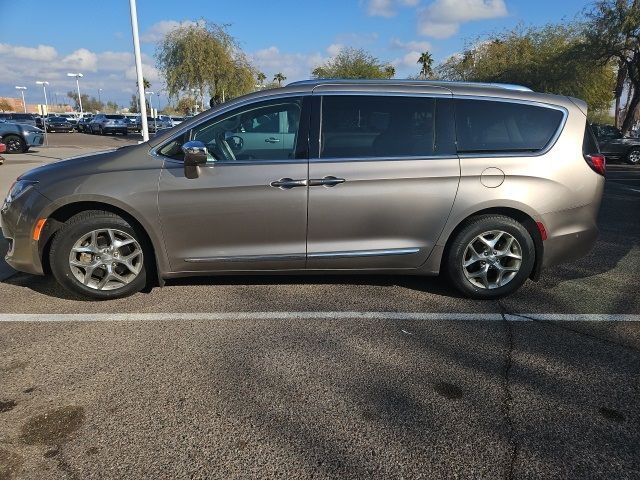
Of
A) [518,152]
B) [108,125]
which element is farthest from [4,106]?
[518,152]

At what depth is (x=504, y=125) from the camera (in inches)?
A: 162

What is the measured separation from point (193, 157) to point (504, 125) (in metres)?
2.61

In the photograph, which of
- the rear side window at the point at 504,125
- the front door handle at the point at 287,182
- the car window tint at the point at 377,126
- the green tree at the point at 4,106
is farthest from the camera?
the green tree at the point at 4,106

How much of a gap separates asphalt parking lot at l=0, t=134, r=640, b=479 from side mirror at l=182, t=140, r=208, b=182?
1.10 m

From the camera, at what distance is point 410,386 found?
112 inches

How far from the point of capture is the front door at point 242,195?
12.7ft

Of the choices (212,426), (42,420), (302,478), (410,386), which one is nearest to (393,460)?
(302,478)

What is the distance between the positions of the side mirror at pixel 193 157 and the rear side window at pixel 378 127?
0.94 metres

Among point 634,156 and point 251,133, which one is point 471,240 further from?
point 634,156

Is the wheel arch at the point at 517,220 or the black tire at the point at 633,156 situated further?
the black tire at the point at 633,156

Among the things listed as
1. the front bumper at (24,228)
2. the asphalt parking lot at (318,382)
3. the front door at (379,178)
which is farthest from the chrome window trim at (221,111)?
the asphalt parking lot at (318,382)

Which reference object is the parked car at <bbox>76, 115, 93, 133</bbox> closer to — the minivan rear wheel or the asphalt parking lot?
the minivan rear wheel

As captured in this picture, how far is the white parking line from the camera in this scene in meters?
3.76

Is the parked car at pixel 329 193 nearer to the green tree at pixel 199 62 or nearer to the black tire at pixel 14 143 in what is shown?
the black tire at pixel 14 143
